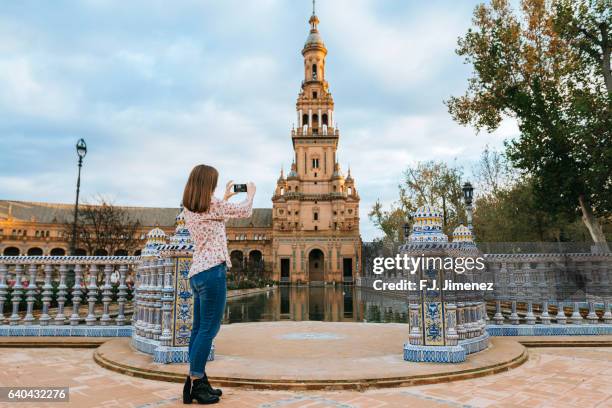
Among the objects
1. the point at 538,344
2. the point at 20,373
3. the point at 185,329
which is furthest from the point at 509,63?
the point at 20,373

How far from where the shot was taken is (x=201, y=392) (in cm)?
330

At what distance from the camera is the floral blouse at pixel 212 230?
3.52 meters

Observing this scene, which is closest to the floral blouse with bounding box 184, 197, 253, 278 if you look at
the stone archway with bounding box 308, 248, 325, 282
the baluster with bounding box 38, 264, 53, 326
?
the baluster with bounding box 38, 264, 53, 326

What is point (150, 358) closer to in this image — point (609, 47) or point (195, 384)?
point (195, 384)

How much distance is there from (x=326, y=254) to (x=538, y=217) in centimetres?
3310

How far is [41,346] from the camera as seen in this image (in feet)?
19.2

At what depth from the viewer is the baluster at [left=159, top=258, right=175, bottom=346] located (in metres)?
4.66

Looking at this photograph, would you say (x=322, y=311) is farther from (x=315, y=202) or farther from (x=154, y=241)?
(x=315, y=202)

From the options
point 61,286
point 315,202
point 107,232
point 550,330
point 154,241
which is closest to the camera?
point 154,241

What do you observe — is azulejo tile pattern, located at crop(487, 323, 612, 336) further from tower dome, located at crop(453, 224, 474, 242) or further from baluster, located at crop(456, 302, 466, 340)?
baluster, located at crop(456, 302, 466, 340)

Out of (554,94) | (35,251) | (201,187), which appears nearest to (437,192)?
(554,94)

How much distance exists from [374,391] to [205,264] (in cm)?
193

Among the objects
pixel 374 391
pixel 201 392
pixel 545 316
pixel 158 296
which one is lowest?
pixel 374 391

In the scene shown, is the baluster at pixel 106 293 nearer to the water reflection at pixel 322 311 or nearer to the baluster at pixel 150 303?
the baluster at pixel 150 303
